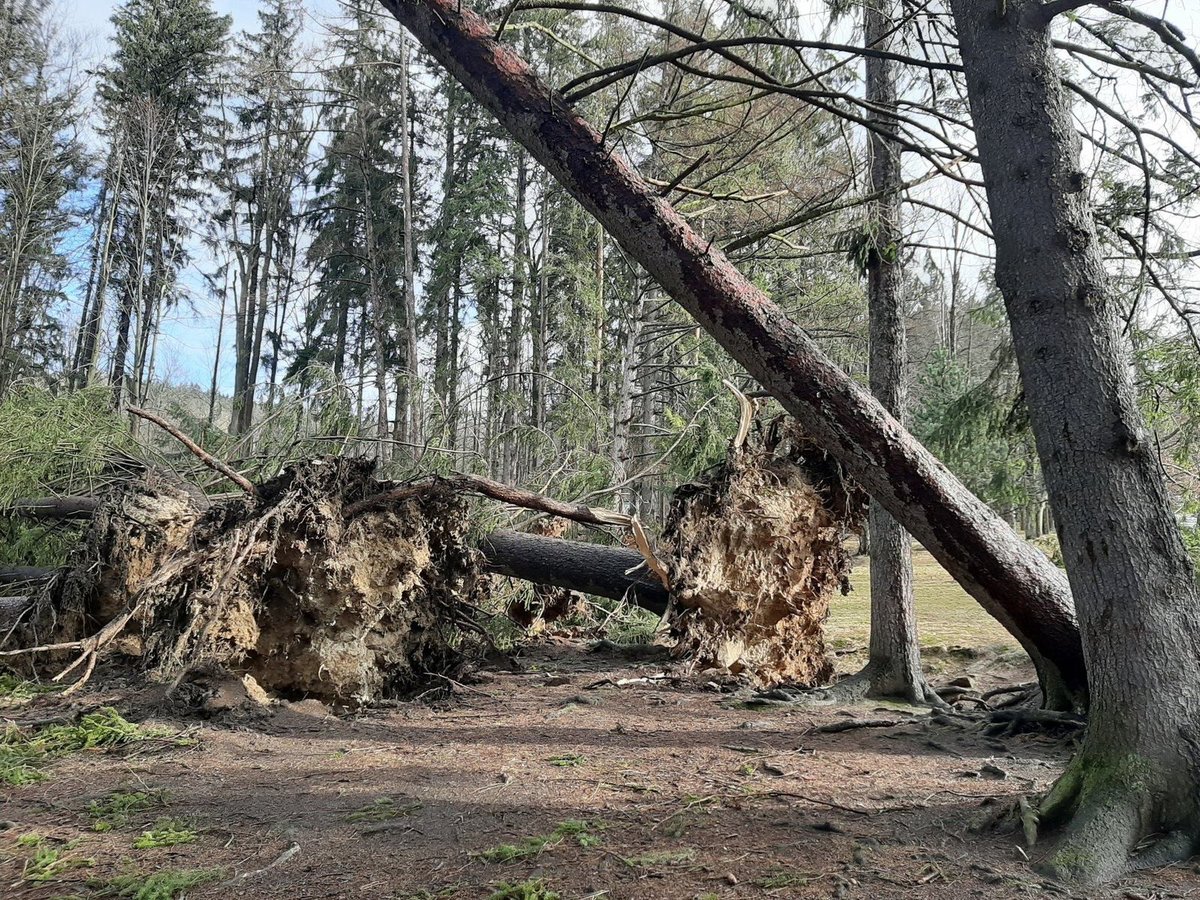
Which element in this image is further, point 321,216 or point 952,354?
point 952,354

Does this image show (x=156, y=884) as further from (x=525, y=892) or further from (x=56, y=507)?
(x=56, y=507)

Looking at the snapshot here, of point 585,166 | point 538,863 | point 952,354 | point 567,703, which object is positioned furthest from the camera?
point 952,354

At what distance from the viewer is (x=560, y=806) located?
2.94 m

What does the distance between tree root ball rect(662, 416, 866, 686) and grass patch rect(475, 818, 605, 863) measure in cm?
316

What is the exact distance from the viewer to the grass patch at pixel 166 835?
8.58 feet

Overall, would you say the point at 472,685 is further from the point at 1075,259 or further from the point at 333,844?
the point at 1075,259

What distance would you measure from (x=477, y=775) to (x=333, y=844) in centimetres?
89

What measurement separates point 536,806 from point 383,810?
0.65 metres

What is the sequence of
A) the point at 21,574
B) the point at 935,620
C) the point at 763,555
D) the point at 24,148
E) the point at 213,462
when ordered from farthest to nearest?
the point at 24,148 → the point at 935,620 → the point at 21,574 → the point at 763,555 → the point at 213,462

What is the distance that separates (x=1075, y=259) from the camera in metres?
2.66

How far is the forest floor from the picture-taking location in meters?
2.25

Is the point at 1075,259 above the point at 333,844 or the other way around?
above

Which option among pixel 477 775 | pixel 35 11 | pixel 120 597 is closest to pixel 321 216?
pixel 35 11

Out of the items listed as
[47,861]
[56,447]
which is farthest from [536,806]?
[56,447]
